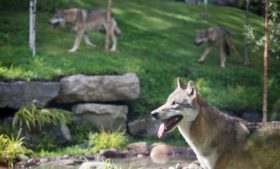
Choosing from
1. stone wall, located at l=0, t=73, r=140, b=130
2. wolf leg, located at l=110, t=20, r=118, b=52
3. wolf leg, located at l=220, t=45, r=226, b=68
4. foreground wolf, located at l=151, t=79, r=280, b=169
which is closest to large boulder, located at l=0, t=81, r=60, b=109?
stone wall, located at l=0, t=73, r=140, b=130

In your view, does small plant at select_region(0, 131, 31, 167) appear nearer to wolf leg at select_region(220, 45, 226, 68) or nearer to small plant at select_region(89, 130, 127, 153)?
small plant at select_region(89, 130, 127, 153)

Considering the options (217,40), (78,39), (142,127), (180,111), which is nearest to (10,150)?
(142,127)

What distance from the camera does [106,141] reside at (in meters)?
13.0

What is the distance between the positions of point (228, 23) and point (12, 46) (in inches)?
438

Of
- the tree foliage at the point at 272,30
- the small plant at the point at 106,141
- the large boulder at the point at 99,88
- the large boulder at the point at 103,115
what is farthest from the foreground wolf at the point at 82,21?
the tree foliage at the point at 272,30

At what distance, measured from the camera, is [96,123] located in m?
14.0

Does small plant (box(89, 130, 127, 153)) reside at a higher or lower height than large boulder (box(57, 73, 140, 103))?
lower

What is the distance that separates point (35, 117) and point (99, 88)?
2.08 meters

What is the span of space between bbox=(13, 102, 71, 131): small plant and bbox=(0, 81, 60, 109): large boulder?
10.9 inches

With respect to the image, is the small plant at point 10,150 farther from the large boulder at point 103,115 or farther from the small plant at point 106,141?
the large boulder at point 103,115

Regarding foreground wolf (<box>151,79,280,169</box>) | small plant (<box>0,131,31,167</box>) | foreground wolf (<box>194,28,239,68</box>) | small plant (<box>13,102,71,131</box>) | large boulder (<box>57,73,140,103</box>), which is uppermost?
foreground wolf (<box>151,79,280,169</box>)

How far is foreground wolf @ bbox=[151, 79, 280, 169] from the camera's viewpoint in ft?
18.5

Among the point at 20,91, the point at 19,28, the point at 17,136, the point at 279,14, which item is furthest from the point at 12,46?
the point at 279,14

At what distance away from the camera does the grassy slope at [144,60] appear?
14.5m
